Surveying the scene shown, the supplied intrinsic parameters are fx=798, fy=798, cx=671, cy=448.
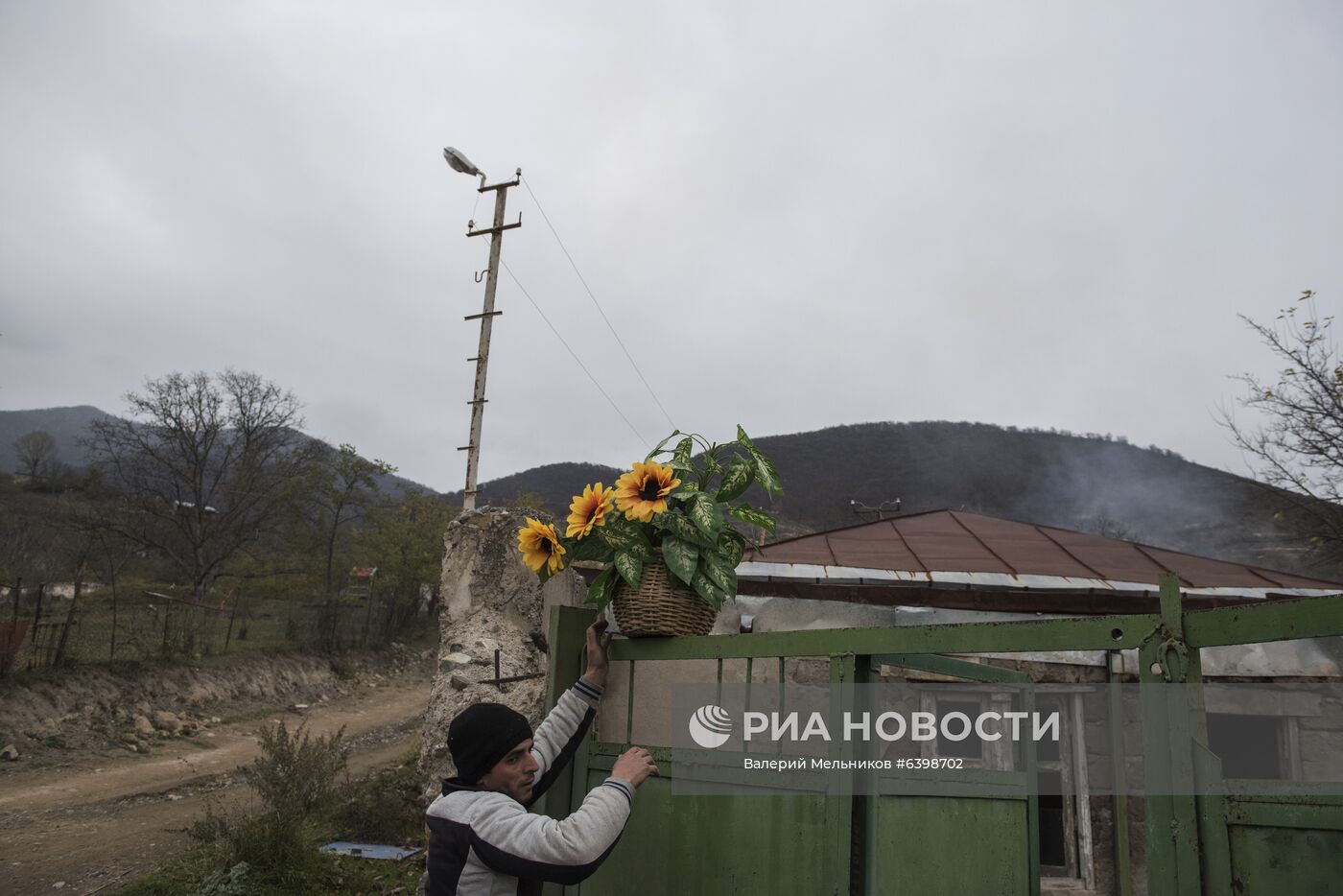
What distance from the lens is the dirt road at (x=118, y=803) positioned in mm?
7148

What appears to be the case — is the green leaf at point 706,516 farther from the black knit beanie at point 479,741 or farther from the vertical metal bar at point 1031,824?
the vertical metal bar at point 1031,824

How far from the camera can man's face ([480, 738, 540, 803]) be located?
87.8 inches

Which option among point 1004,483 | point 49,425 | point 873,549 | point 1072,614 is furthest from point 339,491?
point 49,425

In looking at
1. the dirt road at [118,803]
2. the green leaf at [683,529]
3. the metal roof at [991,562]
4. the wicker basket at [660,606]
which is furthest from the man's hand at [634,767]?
the dirt road at [118,803]

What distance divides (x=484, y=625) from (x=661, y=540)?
7.65ft

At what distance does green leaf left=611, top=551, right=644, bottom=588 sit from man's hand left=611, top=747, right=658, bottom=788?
0.53 m

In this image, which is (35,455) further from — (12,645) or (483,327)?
(483,327)

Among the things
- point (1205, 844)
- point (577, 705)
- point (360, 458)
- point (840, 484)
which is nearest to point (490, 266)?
point (577, 705)

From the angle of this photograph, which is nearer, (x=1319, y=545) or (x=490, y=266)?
(x=490, y=266)

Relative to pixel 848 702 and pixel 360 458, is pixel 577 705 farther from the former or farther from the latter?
pixel 360 458

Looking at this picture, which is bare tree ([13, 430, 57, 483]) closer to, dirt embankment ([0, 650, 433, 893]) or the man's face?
dirt embankment ([0, 650, 433, 893])

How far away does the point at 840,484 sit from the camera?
4862cm

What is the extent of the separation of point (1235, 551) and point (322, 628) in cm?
3474

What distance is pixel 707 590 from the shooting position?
2633 millimetres
